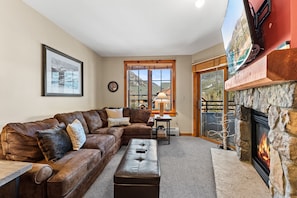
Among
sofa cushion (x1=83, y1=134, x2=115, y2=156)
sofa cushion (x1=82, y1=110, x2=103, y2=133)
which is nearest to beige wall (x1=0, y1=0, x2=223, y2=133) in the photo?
sofa cushion (x1=82, y1=110, x2=103, y2=133)

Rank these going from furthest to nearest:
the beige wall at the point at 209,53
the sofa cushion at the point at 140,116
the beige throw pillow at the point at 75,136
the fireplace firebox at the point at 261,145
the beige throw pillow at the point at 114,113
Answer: the sofa cushion at the point at 140,116, the beige throw pillow at the point at 114,113, the beige wall at the point at 209,53, the beige throw pillow at the point at 75,136, the fireplace firebox at the point at 261,145

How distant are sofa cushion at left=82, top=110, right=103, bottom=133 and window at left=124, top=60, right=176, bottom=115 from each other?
1.60m

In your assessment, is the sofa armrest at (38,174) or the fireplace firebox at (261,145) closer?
the sofa armrest at (38,174)

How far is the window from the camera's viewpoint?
5.91m

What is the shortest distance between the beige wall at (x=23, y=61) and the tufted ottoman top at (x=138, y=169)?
64.8 inches

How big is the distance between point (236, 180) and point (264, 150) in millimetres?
523

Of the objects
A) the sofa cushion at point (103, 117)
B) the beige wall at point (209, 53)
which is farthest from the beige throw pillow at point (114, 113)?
the beige wall at point (209, 53)

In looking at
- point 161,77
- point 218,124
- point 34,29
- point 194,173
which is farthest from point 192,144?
point 34,29

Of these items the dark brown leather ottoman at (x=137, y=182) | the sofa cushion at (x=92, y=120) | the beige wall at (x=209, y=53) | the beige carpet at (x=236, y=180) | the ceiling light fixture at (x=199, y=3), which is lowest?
the beige carpet at (x=236, y=180)

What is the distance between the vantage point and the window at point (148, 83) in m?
→ 5.91

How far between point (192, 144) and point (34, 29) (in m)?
3.96

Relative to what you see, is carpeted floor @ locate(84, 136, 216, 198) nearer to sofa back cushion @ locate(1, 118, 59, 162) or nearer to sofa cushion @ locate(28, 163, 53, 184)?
sofa cushion @ locate(28, 163, 53, 184)

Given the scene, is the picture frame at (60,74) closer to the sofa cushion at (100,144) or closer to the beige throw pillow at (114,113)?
the beige throw pillow at (114,113)

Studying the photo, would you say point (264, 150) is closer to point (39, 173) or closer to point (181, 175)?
point (181, 175)
